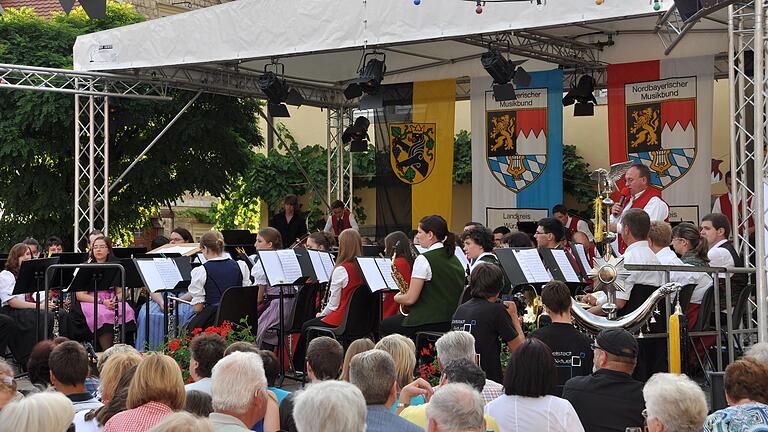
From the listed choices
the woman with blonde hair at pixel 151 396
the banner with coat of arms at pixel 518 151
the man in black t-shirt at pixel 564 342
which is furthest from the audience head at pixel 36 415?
the banner with coat of arms at pixel 518 151


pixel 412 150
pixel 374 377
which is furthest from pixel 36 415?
pixel 412 150

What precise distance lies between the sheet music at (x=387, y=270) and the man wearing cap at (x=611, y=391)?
423cm

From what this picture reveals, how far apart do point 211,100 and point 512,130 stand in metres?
5.49

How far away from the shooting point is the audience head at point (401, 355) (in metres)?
5.48

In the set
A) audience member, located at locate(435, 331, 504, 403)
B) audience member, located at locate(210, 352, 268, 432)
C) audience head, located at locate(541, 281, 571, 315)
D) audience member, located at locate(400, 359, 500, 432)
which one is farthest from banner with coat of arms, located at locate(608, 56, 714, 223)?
audience member, located at locate(210, 352, 268, 432)

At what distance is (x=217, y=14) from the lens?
13.6m

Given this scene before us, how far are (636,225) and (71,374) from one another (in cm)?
421

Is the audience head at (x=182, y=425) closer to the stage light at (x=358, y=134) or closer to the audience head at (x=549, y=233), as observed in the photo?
the audience head at (x=549, y=233)

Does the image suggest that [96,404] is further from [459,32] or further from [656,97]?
[656,97]

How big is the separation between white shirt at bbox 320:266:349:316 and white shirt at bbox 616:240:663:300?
2899 mm

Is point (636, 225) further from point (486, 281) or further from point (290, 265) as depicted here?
point (290, 265)

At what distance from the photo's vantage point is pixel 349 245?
9648 mm

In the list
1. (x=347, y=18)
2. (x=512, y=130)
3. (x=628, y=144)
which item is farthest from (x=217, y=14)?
(x=628, y=144)

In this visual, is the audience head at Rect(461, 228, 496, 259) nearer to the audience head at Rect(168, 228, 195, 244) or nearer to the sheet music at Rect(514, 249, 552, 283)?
the sheet music at Rect(514, 249, 552, 283)
